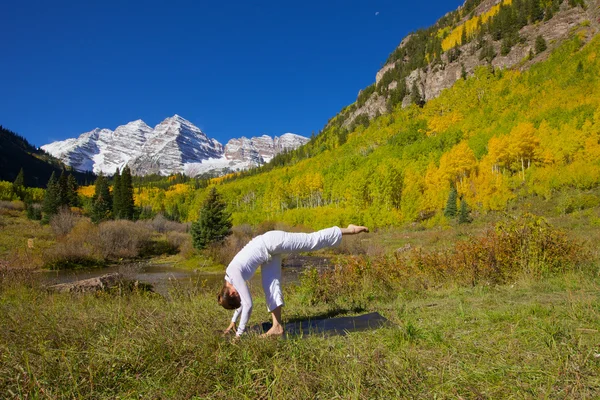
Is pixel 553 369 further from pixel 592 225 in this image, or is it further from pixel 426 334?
pixel 592 225

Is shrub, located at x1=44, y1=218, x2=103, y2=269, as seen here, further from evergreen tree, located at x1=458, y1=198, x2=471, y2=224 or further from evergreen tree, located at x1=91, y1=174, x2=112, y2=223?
evergreen tree, located at x1=458, y1=198, x2=471, y2=224

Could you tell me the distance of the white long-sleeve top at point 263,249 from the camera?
4.08m

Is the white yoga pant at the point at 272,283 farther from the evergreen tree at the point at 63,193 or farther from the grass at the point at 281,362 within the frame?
the evergreen tree at the point at 63,193

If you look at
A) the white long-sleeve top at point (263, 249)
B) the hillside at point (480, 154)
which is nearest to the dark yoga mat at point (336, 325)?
the white long-sleeve top at point (263, 249)

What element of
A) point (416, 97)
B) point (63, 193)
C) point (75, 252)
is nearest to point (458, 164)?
point (75, 252)

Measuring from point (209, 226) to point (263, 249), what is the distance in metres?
30.7

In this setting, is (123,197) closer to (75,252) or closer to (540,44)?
(75,252)

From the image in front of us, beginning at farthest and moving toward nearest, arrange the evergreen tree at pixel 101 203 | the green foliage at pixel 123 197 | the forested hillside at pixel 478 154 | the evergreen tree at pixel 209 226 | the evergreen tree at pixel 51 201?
the green foliage at pixel 123 197 < the evergreen tree at pixel 51 201 < the evergreen tree at pixel 101 203 < the forested hillside at pixel 478 154 < the evergreen tree at pixel 209 226

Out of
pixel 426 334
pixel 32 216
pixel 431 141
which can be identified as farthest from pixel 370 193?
pixel 32 216

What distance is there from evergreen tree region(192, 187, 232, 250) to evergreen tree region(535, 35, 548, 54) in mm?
78084

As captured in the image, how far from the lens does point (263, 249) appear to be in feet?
14.2

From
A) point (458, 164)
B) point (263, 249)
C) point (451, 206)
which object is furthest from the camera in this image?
point (458, 164)

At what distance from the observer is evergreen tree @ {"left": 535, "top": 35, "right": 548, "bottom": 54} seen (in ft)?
232

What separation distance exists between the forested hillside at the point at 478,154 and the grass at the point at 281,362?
112ft
